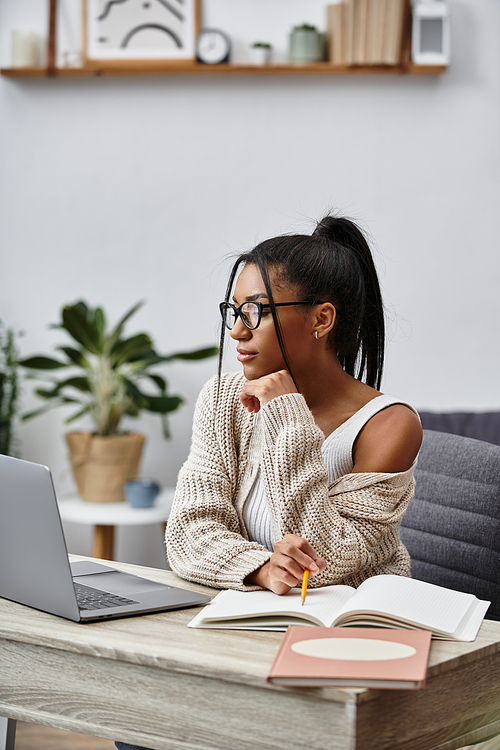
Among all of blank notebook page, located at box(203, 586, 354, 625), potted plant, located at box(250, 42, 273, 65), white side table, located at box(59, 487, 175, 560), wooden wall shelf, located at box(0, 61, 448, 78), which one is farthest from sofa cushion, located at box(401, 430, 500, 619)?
potted plant, located at box(250, 42, 273, 65)

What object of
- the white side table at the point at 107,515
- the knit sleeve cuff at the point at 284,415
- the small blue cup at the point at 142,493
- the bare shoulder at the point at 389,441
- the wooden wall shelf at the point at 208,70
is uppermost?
the wooden wall shelf at the point at 208,70

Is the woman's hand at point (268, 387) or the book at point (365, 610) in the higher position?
the woman's hand at point (268, 387)

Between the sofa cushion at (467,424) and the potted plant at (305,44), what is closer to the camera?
the sofa cushion at (467,424)

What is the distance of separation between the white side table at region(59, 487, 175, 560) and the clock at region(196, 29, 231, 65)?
63.4 inches

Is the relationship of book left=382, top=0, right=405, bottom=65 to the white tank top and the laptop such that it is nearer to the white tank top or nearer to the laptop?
the white tank top

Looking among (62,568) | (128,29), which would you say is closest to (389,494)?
(62,568)

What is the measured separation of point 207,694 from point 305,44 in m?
2.54

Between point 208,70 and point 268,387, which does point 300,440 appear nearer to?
point 268,387

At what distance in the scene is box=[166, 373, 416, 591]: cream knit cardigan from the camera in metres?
1.10

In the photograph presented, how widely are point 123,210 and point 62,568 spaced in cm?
234

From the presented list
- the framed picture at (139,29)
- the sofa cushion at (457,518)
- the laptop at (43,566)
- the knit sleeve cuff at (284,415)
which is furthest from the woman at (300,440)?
the framed picture at (139,29)

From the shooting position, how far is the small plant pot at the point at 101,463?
264 centimetres

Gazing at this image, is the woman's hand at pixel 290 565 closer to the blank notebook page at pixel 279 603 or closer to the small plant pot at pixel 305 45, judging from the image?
the blank notebook page at pixel 279 603

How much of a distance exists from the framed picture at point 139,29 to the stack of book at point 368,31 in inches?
21.2
